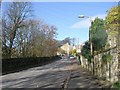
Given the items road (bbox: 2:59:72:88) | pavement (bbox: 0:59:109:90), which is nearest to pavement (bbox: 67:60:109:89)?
pavement (bbox: 0:59:109:90)

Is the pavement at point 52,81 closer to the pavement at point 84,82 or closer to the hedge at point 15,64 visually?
the pavement at point 84,82

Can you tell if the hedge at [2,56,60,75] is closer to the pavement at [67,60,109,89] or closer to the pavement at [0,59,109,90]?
the pavement at [0,59,109,90]

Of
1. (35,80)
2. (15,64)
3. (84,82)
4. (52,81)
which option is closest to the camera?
(84,82)

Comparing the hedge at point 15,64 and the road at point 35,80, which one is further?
the hedge at point 15,64

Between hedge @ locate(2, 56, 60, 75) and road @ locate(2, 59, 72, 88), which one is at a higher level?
hedge @ locate(2, 56, 60, 75)

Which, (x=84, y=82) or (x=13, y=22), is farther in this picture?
(x=13, y=22)

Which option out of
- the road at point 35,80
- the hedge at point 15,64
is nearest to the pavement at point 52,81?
the road at point 35,80

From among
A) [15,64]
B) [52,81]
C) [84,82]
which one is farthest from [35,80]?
[15,64]

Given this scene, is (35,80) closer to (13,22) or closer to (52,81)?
(52,81)

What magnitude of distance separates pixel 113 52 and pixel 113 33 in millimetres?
3265

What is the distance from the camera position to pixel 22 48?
2564 inches

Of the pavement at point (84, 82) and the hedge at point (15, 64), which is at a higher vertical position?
the hedge at point (15, 64)

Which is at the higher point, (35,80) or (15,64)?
(15,64)

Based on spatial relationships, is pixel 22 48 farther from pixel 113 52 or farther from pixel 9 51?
pixel 113 52
